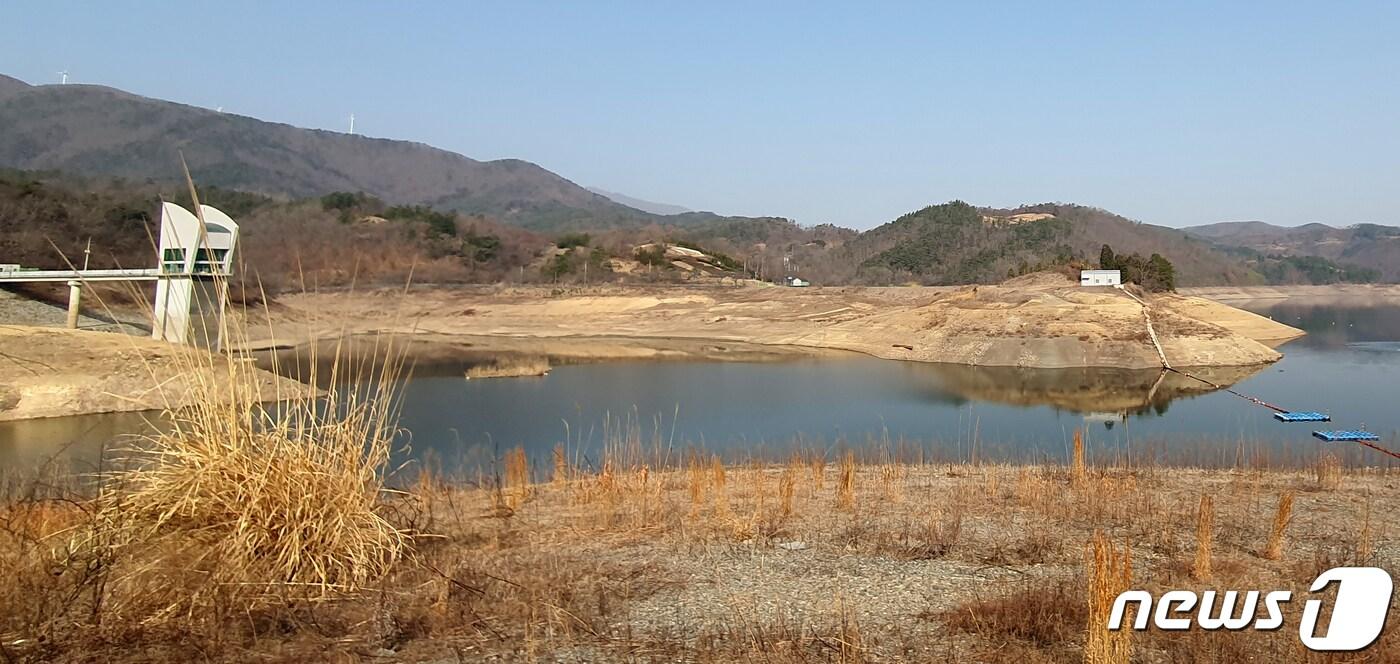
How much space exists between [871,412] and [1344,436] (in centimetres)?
939

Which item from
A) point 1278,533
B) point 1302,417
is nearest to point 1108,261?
point 1302,417

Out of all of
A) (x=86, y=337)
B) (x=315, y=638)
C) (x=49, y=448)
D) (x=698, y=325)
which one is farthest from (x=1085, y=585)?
(x=698, y=325)

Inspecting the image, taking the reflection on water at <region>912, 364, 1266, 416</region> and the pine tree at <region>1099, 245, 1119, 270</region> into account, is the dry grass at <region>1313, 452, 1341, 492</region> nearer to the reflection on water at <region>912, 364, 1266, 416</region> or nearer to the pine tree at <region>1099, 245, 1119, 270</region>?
the reflection on water at <region>912, 364, 1266, 416</region>

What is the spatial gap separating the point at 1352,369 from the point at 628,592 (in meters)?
36.7

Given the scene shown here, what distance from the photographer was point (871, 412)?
2267 centimetres

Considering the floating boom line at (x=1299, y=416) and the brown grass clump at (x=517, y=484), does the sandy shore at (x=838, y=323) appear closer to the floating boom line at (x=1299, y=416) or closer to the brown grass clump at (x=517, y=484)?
the floating boom line at (x=1299, y=416)

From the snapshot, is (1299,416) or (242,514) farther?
(1299,416)

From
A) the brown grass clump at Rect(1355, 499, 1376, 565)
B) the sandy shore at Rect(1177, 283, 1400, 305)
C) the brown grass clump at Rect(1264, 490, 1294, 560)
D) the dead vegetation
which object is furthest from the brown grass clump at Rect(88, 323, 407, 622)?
the sandy shore at Rect(1177, 283, 1400, 305)

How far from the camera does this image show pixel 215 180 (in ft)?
609

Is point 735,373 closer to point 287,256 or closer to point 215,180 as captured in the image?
point 287,256

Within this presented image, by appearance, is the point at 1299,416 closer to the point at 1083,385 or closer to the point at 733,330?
the point at 1083,385

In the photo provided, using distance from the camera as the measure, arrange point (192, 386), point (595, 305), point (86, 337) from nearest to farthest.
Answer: point (192, 386) < point (86, 337) < point (595, 305)

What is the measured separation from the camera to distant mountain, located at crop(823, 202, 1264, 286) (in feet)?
310

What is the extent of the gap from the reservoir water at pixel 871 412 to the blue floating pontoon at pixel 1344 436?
1.11 ft
